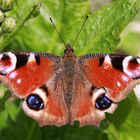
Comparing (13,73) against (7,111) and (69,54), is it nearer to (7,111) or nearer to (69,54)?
(69,54)

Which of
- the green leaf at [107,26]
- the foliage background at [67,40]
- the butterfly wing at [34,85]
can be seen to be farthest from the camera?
the foliage background at [67,40]

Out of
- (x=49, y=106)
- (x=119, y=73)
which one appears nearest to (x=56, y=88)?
(x=49, y=106)

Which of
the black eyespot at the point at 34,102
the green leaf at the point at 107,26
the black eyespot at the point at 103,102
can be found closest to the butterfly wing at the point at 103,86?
the black eyespot at the point at 103,102

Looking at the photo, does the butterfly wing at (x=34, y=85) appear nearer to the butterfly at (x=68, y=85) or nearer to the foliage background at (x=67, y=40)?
the butterfly at (x=68, y=85)

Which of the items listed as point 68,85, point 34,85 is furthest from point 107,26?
point 34,85

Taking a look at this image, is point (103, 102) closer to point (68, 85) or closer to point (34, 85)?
point (68, 85)

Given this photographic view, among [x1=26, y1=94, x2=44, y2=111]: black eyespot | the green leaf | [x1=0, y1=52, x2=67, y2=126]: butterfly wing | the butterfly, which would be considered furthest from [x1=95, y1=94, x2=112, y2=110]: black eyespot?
the green leaf
